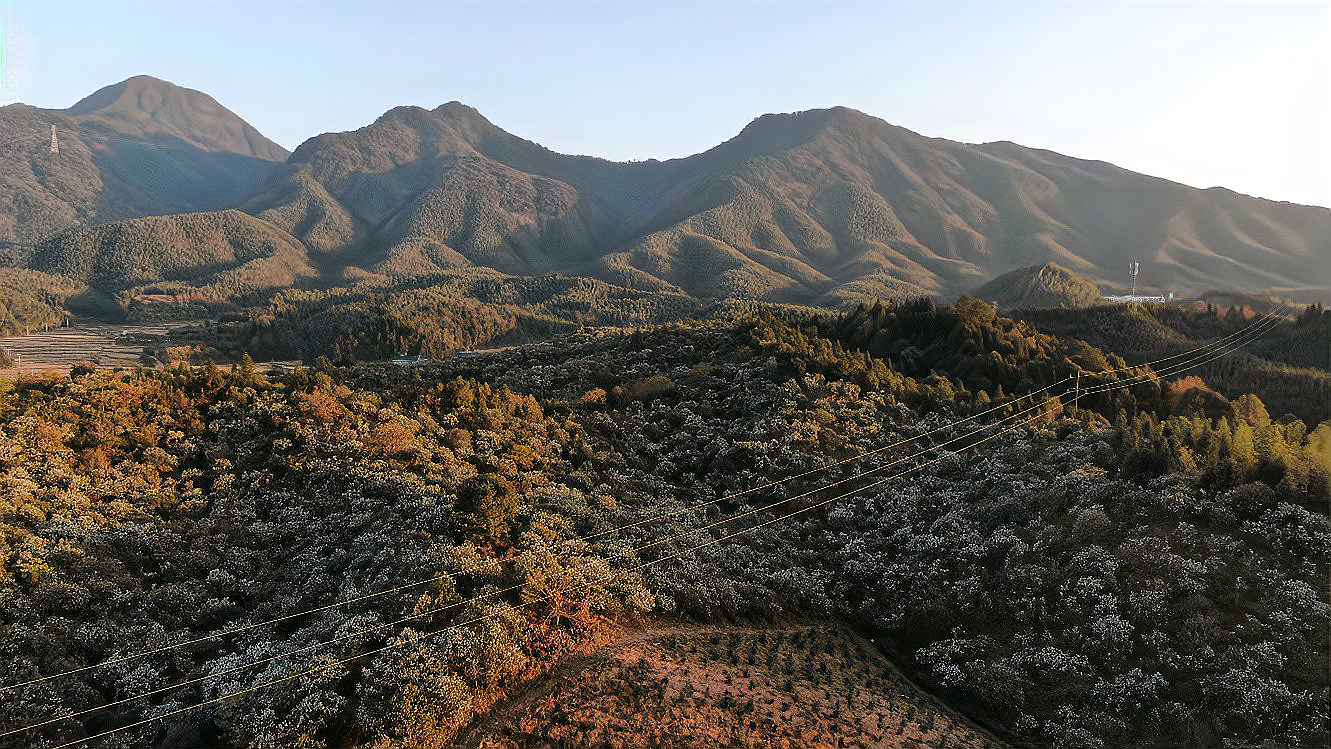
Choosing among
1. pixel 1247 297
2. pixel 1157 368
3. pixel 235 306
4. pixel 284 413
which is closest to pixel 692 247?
pixel 235 306

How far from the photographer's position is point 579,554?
48.8ft

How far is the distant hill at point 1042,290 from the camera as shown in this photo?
337 feet

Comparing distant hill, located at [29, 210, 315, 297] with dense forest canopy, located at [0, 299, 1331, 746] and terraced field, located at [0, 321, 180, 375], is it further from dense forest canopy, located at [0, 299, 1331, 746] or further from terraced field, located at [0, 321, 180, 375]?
dense forest canopy, located at [0, 299, 1331, 746]

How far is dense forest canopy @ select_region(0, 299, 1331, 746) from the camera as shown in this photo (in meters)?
10.9

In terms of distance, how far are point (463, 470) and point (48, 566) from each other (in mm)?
8560

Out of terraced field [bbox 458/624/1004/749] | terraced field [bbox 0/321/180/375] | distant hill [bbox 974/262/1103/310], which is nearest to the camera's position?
terraced field [bbox 458/624/1004/749]

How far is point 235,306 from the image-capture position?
132 m

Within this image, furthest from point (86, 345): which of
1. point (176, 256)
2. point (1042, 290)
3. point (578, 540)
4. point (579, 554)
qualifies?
point (1042, 290)

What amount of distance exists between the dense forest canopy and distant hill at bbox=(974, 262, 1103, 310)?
290 ft

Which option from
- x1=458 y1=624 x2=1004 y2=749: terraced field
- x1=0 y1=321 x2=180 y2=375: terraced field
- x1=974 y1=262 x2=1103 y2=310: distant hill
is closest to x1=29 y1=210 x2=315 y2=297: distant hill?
x1=0 y1=321 x2=180 y2=375: terraced field

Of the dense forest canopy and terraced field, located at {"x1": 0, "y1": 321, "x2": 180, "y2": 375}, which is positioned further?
terraced field, located at {"x1": 0, "y1": 321, "x2": 180, "y2": 375}

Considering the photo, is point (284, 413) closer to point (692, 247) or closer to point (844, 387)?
point (844, 387)

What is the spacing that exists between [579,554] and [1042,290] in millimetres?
111416

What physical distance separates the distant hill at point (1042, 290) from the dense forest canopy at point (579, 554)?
290ft
